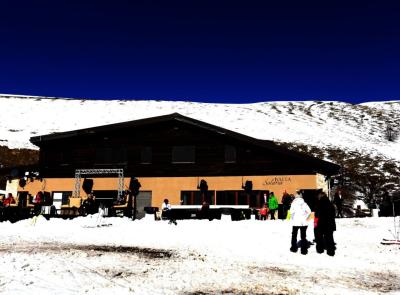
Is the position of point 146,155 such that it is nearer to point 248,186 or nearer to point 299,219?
point 248,186

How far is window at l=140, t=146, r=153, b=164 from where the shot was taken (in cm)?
2895

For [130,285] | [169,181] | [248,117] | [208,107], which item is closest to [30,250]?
[130,285]

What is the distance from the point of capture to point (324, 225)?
34.0 ft

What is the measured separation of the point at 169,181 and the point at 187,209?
23.3ft

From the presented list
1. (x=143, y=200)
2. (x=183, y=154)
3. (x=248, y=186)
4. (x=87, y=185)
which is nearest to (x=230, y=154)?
(x=248, y=186)

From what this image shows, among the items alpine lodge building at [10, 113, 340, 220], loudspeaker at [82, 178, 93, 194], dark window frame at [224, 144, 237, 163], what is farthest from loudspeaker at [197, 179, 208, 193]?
loudspeaker at [82, 178, 93, 194]

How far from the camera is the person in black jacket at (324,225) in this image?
10125 millimetres

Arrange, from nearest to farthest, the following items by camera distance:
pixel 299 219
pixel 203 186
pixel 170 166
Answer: pixel 299 219 < pixel 203 186 < pixel 170 166

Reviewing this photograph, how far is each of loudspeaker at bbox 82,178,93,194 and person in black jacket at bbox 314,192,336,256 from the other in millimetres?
19092

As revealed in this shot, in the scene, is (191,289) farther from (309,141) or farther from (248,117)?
(248,117)

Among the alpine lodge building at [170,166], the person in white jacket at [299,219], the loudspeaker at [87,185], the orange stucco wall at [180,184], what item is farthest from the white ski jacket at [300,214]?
the loudspeaker at [87,185]

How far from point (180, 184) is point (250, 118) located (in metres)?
54.5

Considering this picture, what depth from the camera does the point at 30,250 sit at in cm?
1009

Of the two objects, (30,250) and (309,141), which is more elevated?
(309,141)
